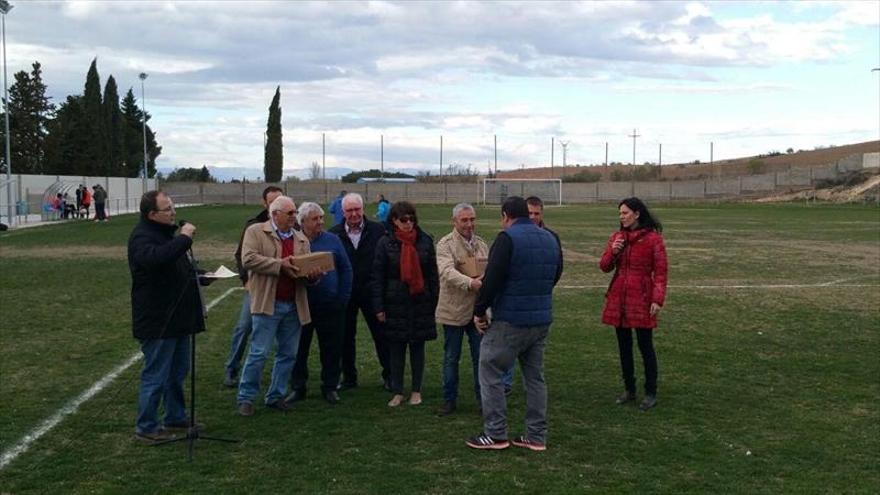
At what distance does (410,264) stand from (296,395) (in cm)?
162

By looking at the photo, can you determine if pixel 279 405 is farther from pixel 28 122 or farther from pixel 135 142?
pixel 135 142

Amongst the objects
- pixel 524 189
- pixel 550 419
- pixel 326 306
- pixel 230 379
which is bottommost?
pixel 550 419

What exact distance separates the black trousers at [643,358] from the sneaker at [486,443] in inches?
68.2

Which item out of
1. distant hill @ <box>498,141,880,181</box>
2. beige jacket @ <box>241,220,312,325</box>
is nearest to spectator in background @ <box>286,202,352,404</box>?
beige jacket @ <box>241,220,312,325</box>

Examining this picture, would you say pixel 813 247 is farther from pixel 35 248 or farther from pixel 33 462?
pixel 33 462

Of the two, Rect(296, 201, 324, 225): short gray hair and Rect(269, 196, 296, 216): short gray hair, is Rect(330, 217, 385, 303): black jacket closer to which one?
Rect(296, 201, 324, 225): short gray hair

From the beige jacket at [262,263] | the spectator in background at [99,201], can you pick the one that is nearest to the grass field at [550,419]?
the beige jacket at [262,263]

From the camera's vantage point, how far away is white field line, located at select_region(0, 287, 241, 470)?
19.5 feet

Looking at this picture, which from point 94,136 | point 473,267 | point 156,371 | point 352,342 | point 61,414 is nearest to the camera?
point 156,371

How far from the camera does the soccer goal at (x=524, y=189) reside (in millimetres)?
76750

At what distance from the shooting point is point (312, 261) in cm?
660

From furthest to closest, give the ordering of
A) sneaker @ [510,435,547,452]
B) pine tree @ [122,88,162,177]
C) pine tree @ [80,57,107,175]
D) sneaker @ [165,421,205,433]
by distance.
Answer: pine tree @ [122,88,162,177], pine tree @ [80,57,107,175], sneaker @ [165,421,205,433], sneaker @ [510,435,547,452]

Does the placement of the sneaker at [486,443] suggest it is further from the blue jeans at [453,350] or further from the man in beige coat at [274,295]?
the man in beige coat at [274,295]

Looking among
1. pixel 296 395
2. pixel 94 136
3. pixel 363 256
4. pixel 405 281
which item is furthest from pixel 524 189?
pixel 405 281
